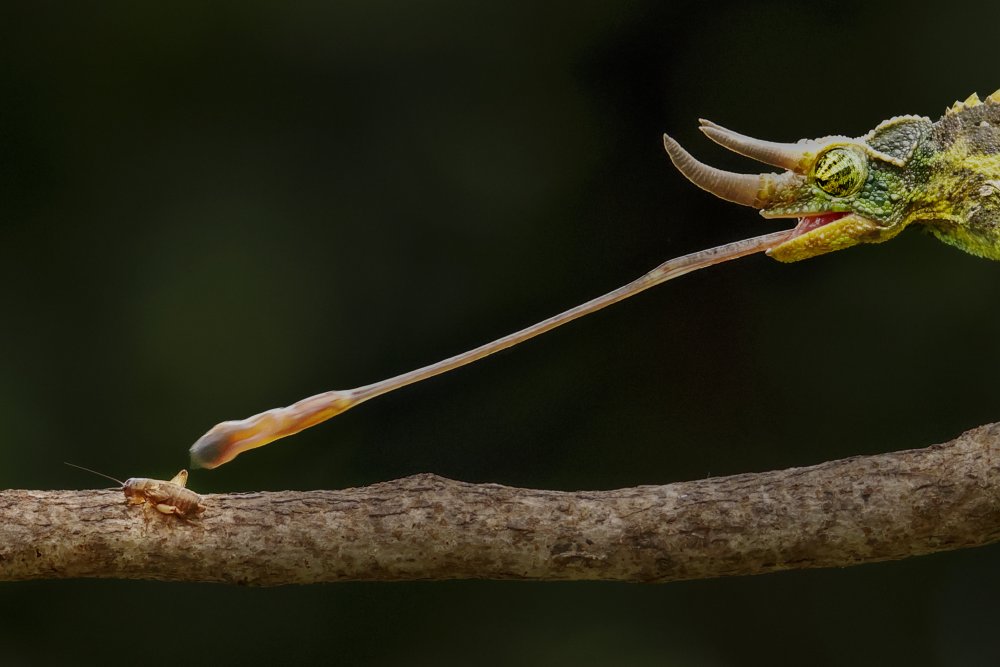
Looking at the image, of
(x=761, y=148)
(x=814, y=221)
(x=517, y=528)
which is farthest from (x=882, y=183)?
(x=517, y=528)

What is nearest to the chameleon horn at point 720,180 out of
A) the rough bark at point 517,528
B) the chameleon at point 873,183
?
the chameleon at point 873,183

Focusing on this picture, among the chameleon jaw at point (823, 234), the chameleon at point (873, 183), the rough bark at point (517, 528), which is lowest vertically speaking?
the rough bark at point (517, 528)

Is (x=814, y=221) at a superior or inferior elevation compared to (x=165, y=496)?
superior

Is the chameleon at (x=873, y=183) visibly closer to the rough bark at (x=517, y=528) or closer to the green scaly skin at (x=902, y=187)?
the green scaly skin at (x=902, y=187)

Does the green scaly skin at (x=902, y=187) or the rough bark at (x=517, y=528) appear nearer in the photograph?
the rough bark at (x=517, y=528)

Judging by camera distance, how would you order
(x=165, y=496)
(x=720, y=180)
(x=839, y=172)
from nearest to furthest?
(x=165, y=496) < (x=720, y=180) < (x=839, y=172)

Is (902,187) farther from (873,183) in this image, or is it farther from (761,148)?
(761,148)

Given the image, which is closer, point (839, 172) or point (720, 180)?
point (720, 180)

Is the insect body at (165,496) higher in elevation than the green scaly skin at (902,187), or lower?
lower

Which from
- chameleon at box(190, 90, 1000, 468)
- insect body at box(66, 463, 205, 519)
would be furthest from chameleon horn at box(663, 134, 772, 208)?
insect body at box(66, 463, 205, 519)

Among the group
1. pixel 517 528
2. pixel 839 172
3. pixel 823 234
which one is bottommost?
pixel 517 528
